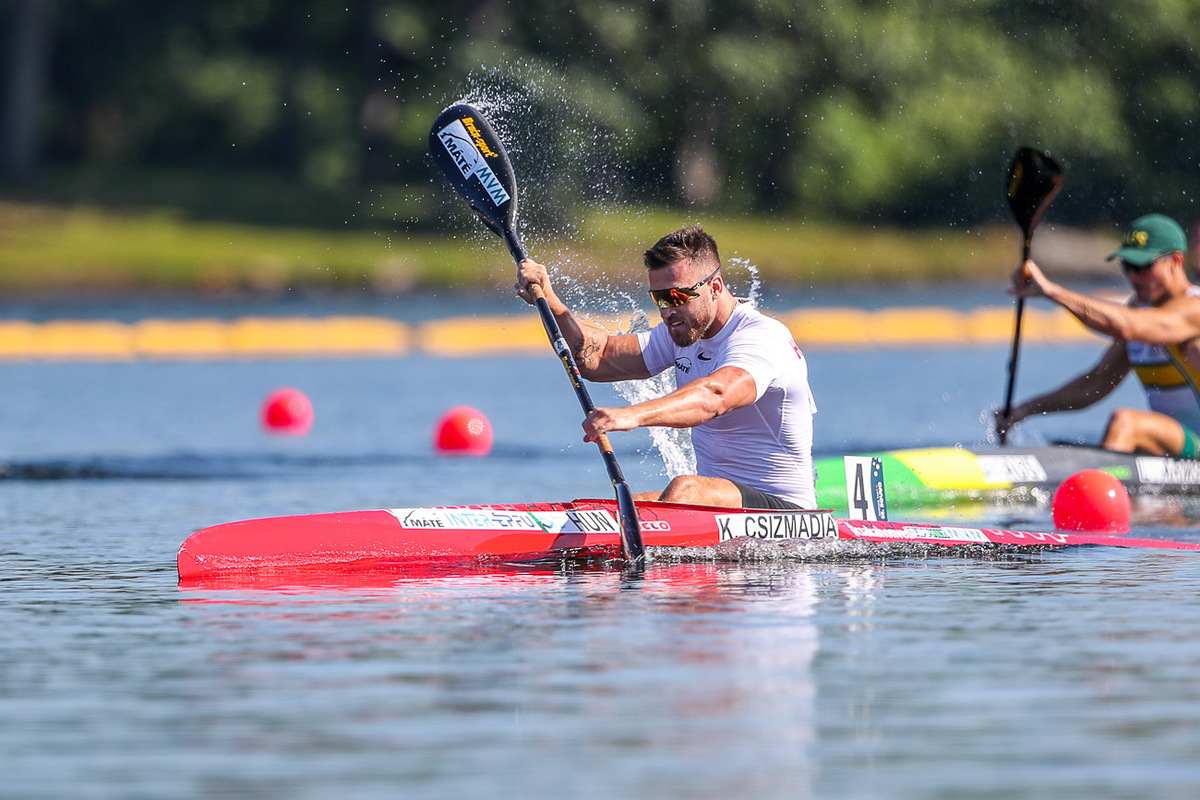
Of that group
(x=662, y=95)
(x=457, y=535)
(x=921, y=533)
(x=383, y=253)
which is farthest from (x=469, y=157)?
(x=383, y=253)

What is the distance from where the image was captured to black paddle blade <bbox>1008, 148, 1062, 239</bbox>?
512 inches

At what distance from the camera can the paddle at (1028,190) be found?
42.6ft

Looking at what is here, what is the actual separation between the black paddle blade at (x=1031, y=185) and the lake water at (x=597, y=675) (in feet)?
7.32

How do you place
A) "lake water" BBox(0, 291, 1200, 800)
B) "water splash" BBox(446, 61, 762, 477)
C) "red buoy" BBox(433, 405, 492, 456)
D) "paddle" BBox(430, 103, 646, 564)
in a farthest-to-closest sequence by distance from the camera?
1. "water splash" BBox(446, 61, 762, 477)
2. "red buoy" BBox(433, 405, 492, 456)
3. "paddle" BBox(430, 103, 646, 564)
4. "lake water" BBox(0, 291, 1200, 800)

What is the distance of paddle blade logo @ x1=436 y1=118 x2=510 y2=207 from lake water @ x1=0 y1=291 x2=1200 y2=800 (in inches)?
92.6

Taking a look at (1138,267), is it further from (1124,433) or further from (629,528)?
(629,528)

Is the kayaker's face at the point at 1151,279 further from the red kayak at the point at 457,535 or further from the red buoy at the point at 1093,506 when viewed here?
the red kayak at the point at 457,535

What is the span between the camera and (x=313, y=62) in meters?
48.9

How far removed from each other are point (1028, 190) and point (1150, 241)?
1.54 metres

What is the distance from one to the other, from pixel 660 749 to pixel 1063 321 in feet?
78.4

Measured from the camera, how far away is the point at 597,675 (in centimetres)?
644

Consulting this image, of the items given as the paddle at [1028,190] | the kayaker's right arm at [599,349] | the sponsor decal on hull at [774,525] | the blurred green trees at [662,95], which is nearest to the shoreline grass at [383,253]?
the blurred green trees at [662,95]

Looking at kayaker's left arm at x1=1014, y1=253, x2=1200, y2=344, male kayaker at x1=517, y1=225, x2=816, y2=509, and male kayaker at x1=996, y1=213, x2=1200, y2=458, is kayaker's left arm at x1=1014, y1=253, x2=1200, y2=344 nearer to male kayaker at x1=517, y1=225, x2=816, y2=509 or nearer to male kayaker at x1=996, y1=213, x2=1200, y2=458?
male kayaker at x1=996, y1=213, x2=1200, y2=458

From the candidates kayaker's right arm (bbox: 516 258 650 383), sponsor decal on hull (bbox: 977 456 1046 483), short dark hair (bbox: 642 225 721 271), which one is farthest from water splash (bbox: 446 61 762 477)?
short dark hair (bbox: 642 225 721 271)
